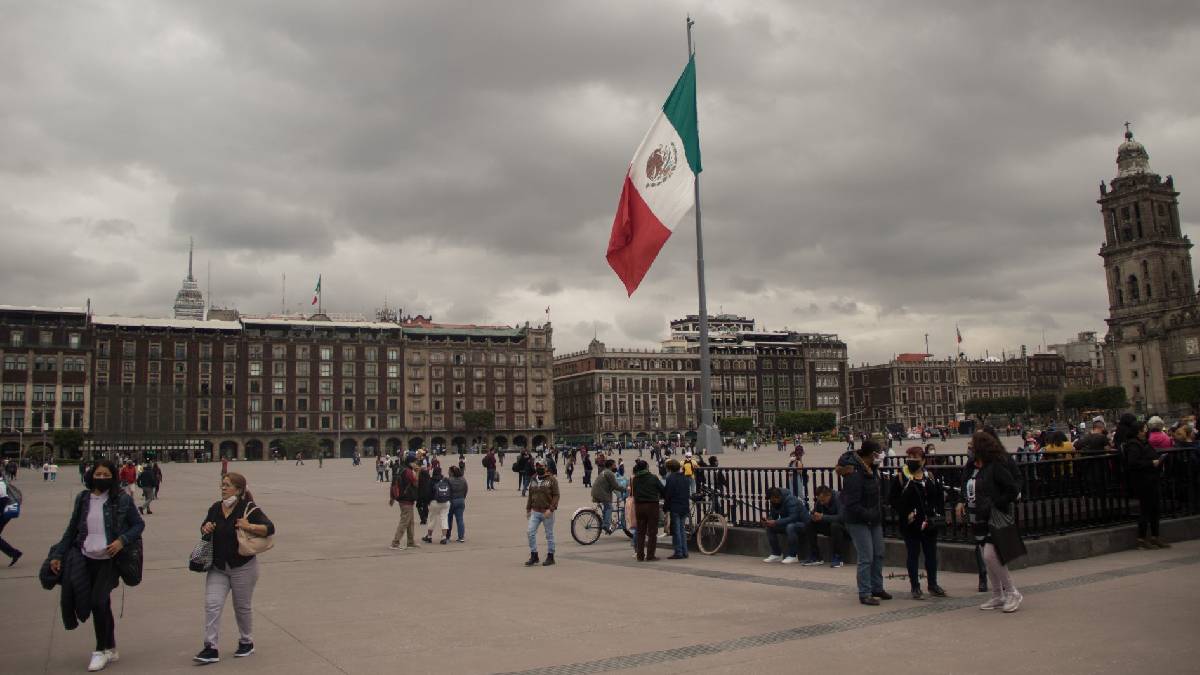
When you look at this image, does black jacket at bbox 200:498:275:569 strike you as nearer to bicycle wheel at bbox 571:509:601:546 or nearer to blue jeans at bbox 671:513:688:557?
blue jeans at bbox 671:513:688:557

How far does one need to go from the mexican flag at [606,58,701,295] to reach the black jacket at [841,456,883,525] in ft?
28.8

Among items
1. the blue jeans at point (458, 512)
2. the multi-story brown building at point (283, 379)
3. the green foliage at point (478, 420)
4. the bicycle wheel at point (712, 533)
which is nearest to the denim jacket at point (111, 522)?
the bicycle wheel at point (712, 533)

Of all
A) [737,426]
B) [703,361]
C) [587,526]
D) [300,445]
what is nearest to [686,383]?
[737,426]

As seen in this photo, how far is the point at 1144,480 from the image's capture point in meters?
12.1

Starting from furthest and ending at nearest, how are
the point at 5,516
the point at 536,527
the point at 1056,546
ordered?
the point at 5,516 → the point at 536,527 → the point at 1056,546

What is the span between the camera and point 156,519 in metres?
24.0

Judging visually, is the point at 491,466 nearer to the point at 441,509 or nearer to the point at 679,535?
the point at 441,509

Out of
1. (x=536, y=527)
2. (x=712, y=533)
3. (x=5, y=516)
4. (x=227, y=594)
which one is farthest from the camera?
Answer: (x=712, y=533)

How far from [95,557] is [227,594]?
1.08 metres

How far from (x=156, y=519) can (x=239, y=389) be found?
9518cm

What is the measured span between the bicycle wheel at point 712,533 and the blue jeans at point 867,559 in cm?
488

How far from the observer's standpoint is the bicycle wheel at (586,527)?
16.6 meters

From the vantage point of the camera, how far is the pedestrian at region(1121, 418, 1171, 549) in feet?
39.5

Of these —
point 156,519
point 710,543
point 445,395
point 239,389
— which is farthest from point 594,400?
point 710,543
